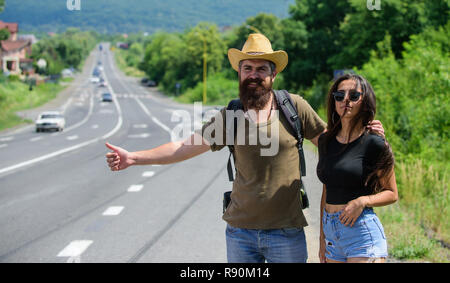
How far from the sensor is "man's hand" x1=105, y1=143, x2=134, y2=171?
307 centimetres

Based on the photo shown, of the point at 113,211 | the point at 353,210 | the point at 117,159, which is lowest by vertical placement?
the point at 113,211

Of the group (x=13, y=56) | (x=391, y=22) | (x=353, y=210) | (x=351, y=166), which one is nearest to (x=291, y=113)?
(x=351, y=166)

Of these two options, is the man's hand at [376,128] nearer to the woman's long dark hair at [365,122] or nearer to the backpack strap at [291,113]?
the woman's long dark hair at [365,122]

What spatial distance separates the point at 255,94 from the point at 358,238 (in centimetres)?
103

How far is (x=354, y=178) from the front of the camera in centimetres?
285

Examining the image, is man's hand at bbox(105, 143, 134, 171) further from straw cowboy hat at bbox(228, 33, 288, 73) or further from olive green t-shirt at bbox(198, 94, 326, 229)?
straw cowboy hat at bbox(228, 33, 288, 73)

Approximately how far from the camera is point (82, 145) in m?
22.1

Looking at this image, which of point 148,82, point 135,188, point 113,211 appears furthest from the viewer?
point 148,82

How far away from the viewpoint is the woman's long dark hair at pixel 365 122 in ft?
9.34

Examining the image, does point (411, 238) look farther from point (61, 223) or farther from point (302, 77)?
point (302, 77)

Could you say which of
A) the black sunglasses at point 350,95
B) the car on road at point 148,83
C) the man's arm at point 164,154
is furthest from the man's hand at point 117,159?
the car on road at point 148,83

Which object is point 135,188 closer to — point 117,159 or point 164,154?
point 164,154

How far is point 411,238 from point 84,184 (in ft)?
25.7

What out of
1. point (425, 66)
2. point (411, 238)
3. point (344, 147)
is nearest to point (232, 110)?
point (344, 147)
